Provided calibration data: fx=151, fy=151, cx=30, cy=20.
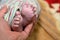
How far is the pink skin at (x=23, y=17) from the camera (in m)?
0.62

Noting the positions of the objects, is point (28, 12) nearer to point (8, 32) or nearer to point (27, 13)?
point (27, 13)

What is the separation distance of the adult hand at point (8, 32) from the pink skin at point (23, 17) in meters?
0.02

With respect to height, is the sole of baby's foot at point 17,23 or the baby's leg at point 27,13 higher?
the baby's leg at point 27,13

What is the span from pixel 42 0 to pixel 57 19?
0.60 ft

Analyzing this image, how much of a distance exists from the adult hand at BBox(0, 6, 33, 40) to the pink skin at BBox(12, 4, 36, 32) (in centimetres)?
2

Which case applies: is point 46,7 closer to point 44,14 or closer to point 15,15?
point 44,14

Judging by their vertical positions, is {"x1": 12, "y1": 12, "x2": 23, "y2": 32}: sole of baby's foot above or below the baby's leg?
below

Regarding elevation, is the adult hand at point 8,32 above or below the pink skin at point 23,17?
below

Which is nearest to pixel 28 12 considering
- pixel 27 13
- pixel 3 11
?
pixel 27 13

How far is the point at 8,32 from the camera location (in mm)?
591

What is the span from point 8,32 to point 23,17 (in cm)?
10

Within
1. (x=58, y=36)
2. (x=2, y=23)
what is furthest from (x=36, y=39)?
(x=2, y=23)

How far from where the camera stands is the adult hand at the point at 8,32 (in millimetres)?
577

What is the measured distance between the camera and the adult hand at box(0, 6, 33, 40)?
58cm
